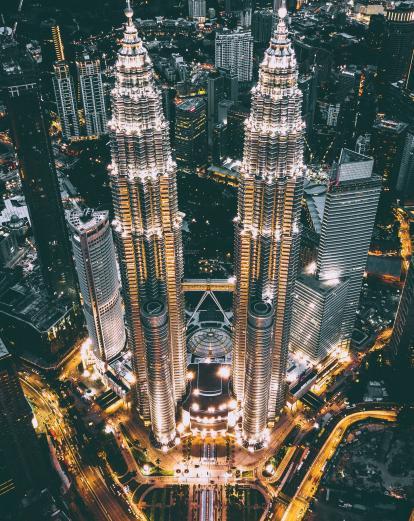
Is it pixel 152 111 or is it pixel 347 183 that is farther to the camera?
pixel 347 183

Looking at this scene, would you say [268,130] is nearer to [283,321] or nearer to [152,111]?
[152,111]

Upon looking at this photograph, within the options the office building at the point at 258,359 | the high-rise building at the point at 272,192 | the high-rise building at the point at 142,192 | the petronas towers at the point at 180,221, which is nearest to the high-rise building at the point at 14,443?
the petronas towers at the point at 180,221

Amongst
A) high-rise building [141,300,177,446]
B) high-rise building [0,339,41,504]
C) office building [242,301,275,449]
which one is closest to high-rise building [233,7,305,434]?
office building [242,301,275,449]

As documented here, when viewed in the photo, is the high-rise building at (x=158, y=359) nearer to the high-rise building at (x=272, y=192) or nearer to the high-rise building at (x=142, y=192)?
the high-rise building at (x=142, y=192)

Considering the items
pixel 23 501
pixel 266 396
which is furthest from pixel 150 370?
pixel 23 501

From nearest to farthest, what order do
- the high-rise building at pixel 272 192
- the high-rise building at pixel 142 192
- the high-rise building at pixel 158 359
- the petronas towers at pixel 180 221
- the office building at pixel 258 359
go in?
the high-rise building at pixel 272 192 < the high-rise building at pixel 142 192 < the petronas towers at pixel 180 221 < the high-rise building at pixel 158 359 < the office building at pixel 258 359

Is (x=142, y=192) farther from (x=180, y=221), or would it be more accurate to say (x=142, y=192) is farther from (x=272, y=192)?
(x=272, y=192)

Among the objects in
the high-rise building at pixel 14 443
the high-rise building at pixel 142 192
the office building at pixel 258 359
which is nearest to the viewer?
the high-rise building at pixel 142 192

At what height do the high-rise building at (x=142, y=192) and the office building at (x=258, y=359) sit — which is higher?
the high-rise building at (x=142, y=192)
